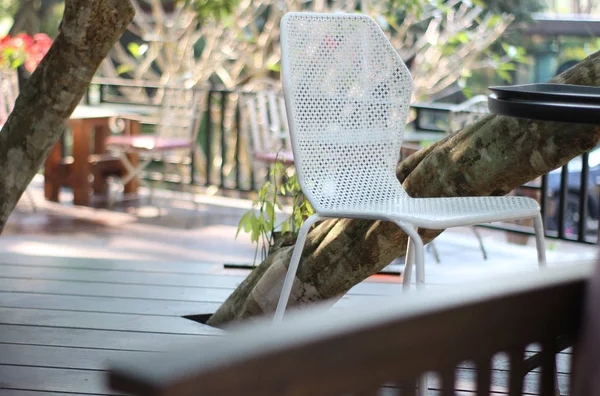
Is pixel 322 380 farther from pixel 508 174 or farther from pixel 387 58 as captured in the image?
pixel 387 58

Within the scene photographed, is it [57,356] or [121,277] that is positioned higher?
[57,356]

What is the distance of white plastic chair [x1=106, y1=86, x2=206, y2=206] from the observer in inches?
265

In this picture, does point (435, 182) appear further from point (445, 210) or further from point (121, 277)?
point (121, 277)

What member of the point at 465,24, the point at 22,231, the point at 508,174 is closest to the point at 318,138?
the point at 508,174

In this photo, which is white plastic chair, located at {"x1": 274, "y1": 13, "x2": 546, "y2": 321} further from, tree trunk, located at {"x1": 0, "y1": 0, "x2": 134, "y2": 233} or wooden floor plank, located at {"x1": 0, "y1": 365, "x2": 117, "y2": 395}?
tree trunk, located at {"x1": 0, "y1": 0, "x2": 134, "y2": 233}

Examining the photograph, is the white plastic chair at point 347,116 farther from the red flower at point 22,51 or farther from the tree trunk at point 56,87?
the red flower at point 22,51

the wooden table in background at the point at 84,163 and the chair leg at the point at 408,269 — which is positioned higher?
the chair leg at the point at 408,269

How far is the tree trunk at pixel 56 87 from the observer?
2.65 m

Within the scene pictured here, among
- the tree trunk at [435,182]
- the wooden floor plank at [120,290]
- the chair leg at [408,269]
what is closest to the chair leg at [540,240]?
the tree trunk at [435,182]

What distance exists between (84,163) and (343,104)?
15.4 ft

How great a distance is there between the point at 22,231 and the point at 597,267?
540cm

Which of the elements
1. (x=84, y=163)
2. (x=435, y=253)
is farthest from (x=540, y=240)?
(x=84, y=163)

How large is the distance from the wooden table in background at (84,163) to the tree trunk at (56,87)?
12.9 ft

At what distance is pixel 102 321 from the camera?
271 centimetres
